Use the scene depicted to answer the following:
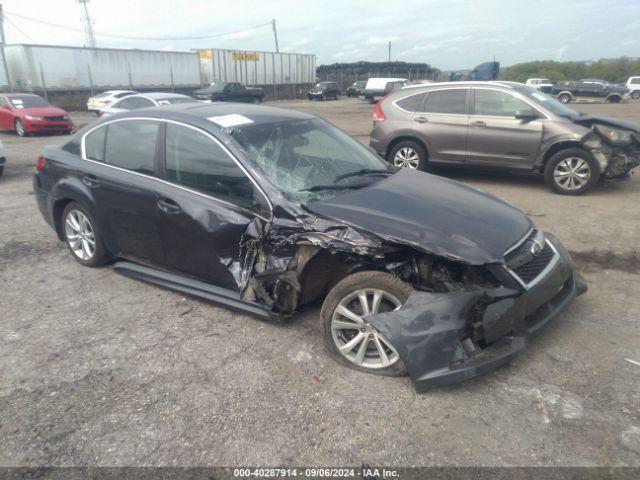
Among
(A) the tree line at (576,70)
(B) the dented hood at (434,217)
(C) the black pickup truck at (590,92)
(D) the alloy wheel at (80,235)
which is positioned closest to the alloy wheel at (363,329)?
(B) the dented hood at (434,217)

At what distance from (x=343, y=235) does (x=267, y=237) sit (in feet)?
1.91

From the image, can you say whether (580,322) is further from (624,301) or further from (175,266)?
(175,266)

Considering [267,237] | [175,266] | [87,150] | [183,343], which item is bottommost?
[183,343]

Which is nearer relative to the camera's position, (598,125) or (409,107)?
(598,125)

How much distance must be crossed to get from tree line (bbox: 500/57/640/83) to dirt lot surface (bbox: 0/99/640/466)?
6542 cm

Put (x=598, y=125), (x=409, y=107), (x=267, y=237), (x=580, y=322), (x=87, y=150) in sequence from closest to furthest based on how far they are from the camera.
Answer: (x=267, y=237)
(x=580, y=322)
(x=87, y=150)
(x=598, y=125)
(x=409, y=107)

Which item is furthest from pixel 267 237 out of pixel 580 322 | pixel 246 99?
pixel 246 99

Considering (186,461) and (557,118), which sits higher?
(557,118)

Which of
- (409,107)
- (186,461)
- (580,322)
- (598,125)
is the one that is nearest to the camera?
(186,461)

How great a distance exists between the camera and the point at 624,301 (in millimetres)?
4004

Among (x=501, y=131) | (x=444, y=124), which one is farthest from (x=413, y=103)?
(x=501, y=131)

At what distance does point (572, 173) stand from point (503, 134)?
120cm

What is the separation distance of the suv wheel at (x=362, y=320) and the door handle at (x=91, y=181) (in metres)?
2.47

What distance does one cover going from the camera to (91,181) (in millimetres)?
4297
